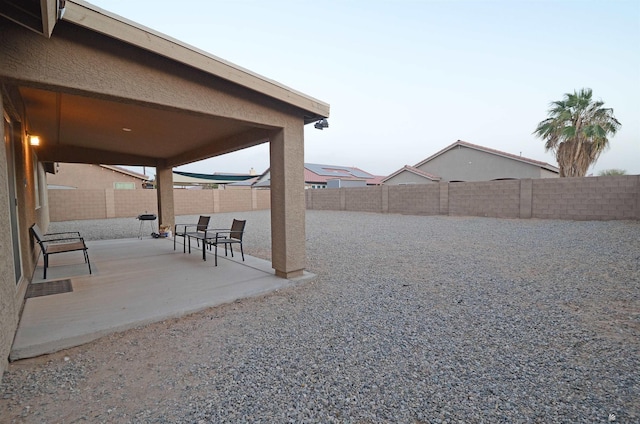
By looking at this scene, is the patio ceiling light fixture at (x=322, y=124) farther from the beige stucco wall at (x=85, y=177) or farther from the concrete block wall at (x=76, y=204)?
the beige stucco wall at (x=85, y=177)

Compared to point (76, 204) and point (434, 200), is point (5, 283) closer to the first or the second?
point (434, 200)

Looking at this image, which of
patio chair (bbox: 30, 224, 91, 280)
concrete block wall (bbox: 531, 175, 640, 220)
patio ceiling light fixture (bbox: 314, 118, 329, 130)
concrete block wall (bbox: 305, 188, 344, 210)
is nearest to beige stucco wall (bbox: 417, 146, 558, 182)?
concrete block wall (bbox: 531, 175, 640, 220)

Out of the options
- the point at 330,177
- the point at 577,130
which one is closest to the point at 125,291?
the point at 577,130

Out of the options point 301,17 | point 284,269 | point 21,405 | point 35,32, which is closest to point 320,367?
point 21,405

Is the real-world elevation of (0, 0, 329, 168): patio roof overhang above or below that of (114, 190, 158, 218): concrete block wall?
above

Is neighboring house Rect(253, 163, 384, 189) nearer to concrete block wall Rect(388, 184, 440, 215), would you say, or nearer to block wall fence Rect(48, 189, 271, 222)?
block wall fence Rect(48, 189, 271, 222)

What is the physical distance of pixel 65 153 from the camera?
27.3 ft

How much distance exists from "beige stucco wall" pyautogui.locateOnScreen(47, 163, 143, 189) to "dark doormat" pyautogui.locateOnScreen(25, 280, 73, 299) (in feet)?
72.8

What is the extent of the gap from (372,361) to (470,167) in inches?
839

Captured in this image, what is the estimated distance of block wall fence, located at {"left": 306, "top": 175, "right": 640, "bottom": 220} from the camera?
10.8 metres

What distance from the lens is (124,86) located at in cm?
316

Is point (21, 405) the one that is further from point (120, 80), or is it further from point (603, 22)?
point (603, 22)

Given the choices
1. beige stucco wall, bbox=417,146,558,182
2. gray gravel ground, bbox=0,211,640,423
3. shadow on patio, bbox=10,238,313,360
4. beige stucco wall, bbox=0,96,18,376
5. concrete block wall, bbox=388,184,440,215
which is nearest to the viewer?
gray gravel ground, bbox=0,211,640,423

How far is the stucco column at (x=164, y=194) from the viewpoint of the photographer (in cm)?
945
